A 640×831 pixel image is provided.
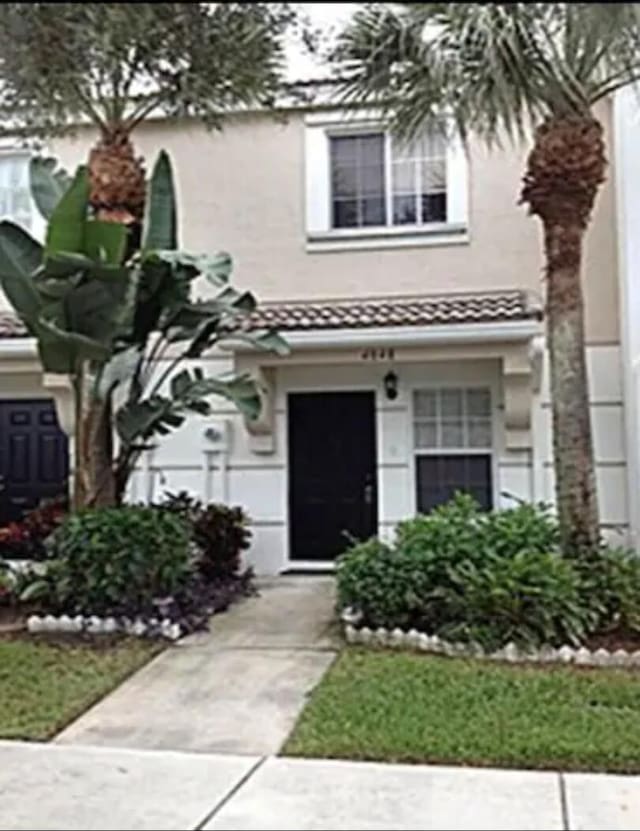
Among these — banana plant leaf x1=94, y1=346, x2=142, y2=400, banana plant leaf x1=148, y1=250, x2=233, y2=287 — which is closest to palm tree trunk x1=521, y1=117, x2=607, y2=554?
banana plant leaf x1=148, y1=250, x2=233, y2=287

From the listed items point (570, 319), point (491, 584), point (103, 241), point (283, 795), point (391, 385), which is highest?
point (103, 241)

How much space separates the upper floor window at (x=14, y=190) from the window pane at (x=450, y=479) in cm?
705

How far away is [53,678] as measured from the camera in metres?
9.16

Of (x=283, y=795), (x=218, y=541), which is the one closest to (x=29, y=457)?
(x=218, y=541)

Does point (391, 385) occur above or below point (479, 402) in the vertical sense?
above

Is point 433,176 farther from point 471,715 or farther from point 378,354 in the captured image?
point 471,715

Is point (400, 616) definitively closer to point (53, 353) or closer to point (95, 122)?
point (53, 353)

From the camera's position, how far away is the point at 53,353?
10797mm

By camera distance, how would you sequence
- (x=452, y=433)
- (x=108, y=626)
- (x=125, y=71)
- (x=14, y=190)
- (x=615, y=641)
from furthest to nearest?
(x=14, y=190)
(x=452, y=433)
(x=125, y=71)
(x=108, y=626)
(x=615, y=641)

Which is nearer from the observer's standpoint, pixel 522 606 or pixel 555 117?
pixel 522 606

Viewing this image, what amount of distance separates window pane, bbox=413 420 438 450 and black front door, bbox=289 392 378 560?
2.27 ft

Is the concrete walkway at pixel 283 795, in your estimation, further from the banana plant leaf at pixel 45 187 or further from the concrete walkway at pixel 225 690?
the banana plant leaf at pixel 45 187

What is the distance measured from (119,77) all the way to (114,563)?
5.36 m

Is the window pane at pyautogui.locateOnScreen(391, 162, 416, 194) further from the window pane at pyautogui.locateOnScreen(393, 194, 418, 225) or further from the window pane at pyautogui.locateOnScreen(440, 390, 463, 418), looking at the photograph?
the window pane at pyautogui.locateOnScreen(440, 390, 463, 418)
